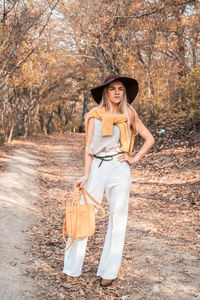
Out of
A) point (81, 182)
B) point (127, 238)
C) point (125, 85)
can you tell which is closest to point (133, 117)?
point (125, 85)

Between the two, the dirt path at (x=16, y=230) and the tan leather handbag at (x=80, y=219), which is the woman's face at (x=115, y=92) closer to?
the tan leather handbag at (x=80, y=219)

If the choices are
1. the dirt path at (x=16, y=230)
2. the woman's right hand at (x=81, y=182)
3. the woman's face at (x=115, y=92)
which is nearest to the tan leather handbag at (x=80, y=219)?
the woman's right hand at (x=81, y=182)

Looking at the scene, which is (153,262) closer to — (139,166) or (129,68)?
(139,166)

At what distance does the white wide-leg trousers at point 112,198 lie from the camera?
336 cm

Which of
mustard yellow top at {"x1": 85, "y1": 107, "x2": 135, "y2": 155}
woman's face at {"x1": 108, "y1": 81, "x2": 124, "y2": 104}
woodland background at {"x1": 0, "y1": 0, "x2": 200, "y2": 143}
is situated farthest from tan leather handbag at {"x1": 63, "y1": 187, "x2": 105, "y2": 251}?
woodland background at {"x1": 0, "y1": 0, "x2": 200, "y2": 143}

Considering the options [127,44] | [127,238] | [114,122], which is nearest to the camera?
[114,122]

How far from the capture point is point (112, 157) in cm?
339

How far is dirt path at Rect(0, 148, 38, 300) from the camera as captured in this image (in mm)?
3555

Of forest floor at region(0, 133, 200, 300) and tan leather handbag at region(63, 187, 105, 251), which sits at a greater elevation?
tan leather handbag at region(63, 187, 105, 251)

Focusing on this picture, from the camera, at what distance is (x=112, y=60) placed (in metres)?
15.1

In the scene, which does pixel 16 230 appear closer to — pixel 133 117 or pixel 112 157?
pixel 112 157

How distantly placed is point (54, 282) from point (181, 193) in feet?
16.8

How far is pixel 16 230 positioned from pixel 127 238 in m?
1.85

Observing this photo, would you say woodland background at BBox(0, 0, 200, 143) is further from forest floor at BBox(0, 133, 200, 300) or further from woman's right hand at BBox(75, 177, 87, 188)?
woman's right hand at BBox(75, 177, 87, 188)
